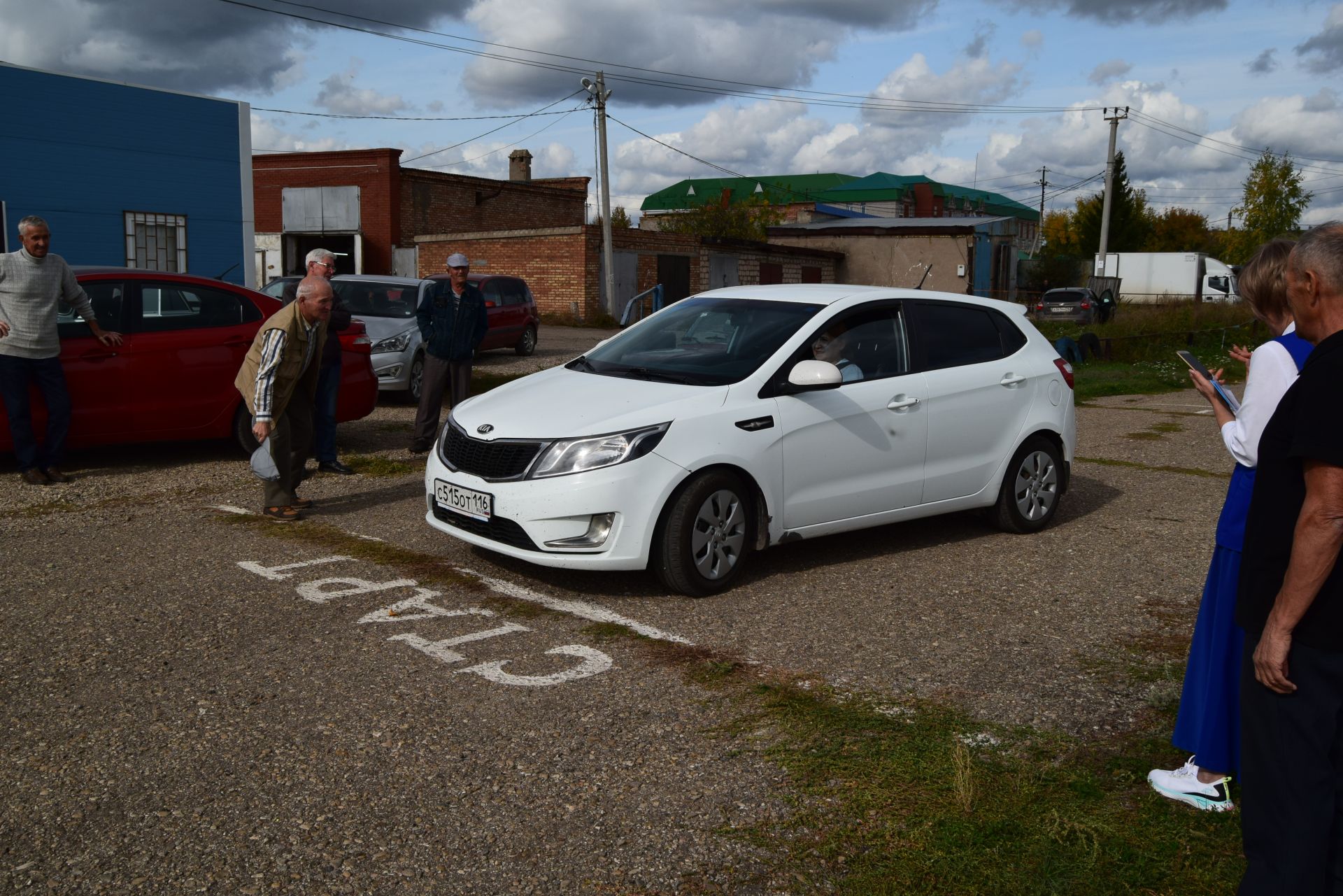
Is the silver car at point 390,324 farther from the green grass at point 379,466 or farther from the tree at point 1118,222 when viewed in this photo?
the tree at point 1118,222

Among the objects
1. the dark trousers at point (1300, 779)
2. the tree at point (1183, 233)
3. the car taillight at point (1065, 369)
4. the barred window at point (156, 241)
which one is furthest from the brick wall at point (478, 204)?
the tree at point (1183, 233)

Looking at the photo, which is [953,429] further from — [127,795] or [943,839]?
[127,795]

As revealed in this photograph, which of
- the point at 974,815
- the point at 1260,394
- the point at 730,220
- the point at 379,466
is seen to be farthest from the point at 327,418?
the point at 730,220

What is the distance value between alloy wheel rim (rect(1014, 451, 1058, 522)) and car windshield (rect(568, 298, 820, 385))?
1.97 m

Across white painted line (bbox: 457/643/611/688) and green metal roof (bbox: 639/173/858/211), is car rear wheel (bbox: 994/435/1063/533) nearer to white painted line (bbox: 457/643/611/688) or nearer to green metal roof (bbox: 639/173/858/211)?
white painted line (bbox: 457/643/611/688)

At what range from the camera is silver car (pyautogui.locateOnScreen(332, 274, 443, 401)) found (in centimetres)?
1370

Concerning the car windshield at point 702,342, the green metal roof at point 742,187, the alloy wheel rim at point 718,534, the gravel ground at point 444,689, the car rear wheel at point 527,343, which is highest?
the green metal roof at point 742,187

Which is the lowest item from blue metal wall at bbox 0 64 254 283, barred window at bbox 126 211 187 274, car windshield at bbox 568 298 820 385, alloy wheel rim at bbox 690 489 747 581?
alloy wheel rim at bbox 690 489 747 581

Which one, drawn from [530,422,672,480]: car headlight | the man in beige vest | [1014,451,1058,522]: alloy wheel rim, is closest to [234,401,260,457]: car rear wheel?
the man in beige vest

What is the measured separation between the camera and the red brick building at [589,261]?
3581cm

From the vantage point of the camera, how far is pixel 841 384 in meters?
6.64

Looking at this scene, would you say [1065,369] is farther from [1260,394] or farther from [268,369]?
[268,369]

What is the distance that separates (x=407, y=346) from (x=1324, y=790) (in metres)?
12.1

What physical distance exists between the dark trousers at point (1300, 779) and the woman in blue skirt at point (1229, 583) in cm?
74
